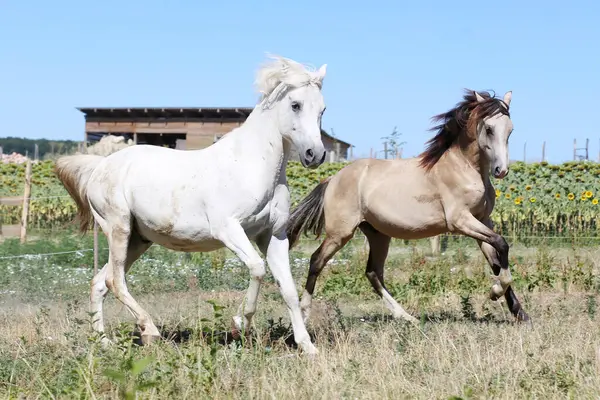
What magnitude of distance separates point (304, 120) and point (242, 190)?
68 cm

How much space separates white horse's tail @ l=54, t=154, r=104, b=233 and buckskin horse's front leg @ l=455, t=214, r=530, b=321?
3449mm

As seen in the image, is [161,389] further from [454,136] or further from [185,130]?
[185,130]

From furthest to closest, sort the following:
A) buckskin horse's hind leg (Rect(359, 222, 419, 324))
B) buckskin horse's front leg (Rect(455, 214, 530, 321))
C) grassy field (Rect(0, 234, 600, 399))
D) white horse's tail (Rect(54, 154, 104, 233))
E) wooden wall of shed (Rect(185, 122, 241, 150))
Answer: wooden wall of shed (Rect(185, 122, 241, 150))
buckskin horse's hind leg (Rect(359, 222, 419, 324))
buckskin horse's front leg (Rect(455, 214, 530, 321))
white horse's tail (Rect(54, 154, 104, 233))
grassy field (Rect(0, 234, 600, 399))

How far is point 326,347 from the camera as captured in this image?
19.6 ft

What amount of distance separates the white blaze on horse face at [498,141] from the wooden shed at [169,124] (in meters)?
21.9

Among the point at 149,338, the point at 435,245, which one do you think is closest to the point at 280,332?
the point at 149,338

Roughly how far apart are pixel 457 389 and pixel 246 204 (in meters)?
2.10

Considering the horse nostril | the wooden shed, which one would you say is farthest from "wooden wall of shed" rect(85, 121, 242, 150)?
the horse nostril

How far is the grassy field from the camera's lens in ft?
14.4

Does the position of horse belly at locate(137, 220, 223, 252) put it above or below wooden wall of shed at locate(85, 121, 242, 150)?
below

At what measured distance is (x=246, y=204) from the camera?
5.69m

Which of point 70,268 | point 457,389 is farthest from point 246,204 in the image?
point 70,268

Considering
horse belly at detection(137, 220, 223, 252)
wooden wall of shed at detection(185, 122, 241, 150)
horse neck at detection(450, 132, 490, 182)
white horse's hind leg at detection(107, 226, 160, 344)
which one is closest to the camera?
horse belly at detection(137, 220, 223, 252)

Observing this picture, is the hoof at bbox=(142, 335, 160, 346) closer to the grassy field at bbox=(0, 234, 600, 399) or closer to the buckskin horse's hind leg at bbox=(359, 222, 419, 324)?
the grassy field at bbox=(0, 234, 600, 399)
